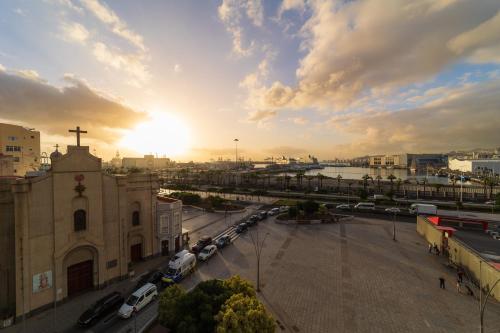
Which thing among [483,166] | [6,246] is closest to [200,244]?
[6,246]

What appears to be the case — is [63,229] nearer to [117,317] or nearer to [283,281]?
[117,317]

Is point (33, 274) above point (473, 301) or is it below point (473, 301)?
above

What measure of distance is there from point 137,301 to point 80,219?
9.19 m

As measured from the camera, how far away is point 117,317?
17.8m

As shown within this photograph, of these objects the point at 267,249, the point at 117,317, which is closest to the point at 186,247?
the point at 267,249

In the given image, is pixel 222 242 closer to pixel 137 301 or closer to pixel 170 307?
pixel 137 301

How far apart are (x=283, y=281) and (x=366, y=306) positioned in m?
7.51

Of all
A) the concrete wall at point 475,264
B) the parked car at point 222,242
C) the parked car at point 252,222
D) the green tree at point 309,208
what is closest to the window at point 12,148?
the parked car at point 222,242

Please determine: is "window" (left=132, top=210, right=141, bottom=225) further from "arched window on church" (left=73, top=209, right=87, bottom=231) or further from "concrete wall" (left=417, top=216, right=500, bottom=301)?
"concrete wall" (left=417, top=216, right=500, bottom=301)

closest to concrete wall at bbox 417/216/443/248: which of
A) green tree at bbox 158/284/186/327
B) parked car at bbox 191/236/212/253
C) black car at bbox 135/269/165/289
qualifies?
parked car at bbox 191/236/212/253

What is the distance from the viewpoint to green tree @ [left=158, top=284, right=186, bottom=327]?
40.2ft

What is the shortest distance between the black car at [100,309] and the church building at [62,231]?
3.48m

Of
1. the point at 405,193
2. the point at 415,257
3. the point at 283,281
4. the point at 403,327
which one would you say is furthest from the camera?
the point at 405,193

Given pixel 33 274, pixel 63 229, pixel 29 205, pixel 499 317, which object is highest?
pixel 29 205
